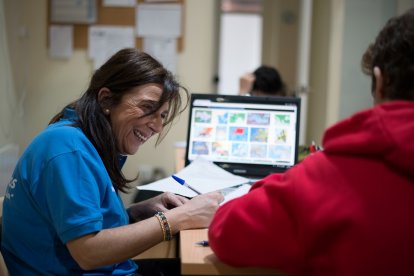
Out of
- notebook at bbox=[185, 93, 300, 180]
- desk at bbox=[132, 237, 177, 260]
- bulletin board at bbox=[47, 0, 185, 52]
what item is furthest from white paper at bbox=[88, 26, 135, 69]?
desk at bbox=[132, 237, 177, 260]

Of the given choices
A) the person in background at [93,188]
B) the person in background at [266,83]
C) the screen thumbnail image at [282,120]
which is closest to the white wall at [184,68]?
the person in background at [266,83]

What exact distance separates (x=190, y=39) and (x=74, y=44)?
2.95 feet

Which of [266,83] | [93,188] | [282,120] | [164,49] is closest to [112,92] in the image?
[93,188]

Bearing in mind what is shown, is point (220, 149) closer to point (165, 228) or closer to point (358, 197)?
point (165, 228)

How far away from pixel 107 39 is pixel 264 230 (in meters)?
3.01

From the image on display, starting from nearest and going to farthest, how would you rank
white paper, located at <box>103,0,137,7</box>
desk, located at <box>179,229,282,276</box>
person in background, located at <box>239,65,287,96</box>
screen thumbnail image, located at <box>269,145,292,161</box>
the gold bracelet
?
desk, located at <box>179,229,282,276</box> → the gold bracelet → screen thumbnail image, located at <box>269,145,292,161</box> → person in background, located at <box>239,65,287,96</box> → white paper, located at <box>103,0,137,7</box>

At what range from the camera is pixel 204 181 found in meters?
1.55

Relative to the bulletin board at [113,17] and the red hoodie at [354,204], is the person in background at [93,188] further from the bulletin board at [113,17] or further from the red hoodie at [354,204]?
the bulletin board at [113,17]

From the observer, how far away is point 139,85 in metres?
1.22

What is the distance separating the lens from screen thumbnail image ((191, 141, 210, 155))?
73.3 inches

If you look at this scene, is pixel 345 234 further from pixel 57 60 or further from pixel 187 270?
pixel 57 60

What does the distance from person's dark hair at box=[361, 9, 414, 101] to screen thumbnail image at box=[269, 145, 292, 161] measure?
1.00m

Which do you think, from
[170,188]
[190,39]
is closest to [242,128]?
[170,188]

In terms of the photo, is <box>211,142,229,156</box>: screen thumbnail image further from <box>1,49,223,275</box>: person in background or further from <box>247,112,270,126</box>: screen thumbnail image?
<box>1,49,223,275</box>: person in background
